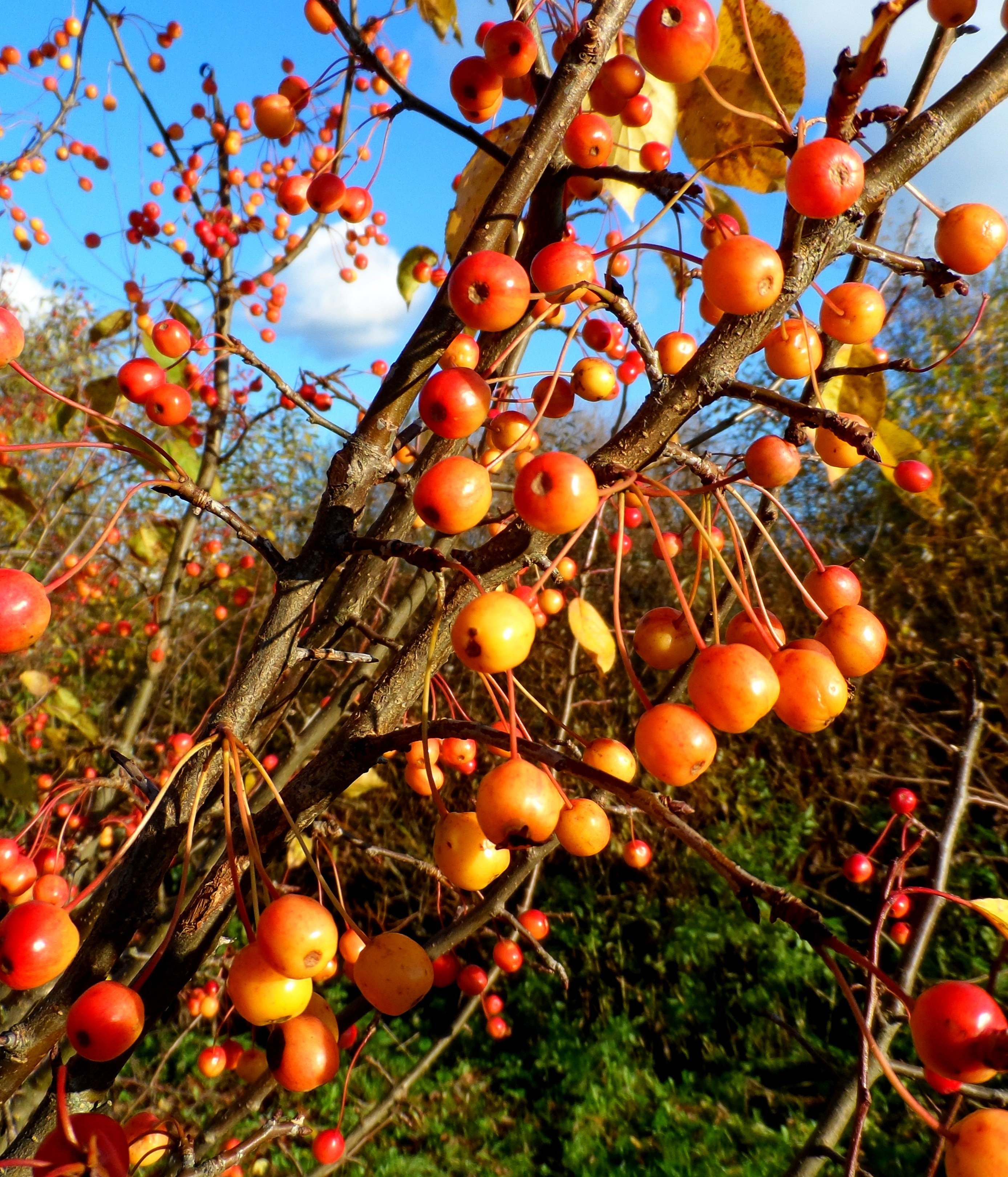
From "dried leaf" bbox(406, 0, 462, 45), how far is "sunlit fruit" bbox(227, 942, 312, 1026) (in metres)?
1.57

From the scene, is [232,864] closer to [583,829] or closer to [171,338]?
[583,829]

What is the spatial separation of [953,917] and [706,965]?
1266 mm

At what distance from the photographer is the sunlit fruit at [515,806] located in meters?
0.62

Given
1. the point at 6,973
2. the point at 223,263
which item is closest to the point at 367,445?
the point at 6,973

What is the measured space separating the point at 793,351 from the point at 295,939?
2.67 ft

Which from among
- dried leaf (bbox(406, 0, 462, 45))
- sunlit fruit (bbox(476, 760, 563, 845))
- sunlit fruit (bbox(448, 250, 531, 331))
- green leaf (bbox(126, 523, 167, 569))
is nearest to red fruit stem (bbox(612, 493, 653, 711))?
sunlit fruit (bbox(476, 760, 563, 845))

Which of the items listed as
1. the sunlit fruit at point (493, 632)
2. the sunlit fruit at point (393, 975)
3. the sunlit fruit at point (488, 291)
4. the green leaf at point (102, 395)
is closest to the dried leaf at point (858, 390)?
the sunlit fruit at point (488, 291)

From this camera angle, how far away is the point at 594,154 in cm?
107

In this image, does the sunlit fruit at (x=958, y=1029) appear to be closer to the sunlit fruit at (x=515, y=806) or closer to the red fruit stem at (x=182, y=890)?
the sunlit fruit at (x=515, y=806)

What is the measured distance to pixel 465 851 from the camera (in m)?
0.74

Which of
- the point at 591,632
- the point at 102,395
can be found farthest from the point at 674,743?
the point at 102,395

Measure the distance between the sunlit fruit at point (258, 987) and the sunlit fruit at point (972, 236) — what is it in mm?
973

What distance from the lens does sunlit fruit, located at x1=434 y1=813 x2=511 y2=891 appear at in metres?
0.74

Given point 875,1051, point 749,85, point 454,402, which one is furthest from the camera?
point 749,85
